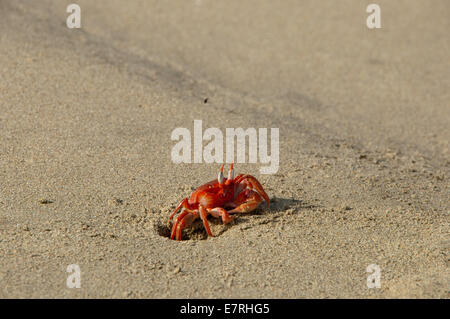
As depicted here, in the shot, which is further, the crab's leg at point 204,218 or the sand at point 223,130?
the crab's leg at point 204,218

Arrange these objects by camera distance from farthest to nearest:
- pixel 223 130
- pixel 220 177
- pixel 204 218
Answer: pixel 223 130, pixel 220 177, pixel 204 218

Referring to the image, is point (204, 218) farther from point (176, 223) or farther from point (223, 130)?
point (223, 130)

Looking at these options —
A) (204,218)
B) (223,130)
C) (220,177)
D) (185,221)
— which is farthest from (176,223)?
(223,130)

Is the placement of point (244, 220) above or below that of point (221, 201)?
below

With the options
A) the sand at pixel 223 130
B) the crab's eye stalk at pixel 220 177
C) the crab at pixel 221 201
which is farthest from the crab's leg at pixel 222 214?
the crab's eye stalk at pixel 220 177

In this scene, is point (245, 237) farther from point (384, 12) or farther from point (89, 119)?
point (384, 12)

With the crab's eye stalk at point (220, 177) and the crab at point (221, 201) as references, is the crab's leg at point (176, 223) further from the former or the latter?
the crab's eye stalk at point (220, 177)

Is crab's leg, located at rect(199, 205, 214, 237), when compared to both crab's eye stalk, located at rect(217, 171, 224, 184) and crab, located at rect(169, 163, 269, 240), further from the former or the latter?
crab's eye stalk, located at rect(217, 171, 224, 184)
